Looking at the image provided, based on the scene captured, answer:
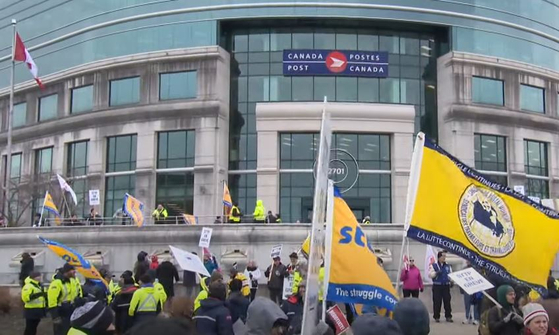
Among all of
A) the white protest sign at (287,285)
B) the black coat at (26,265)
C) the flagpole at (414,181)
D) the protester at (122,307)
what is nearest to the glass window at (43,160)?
the black coat at (26,265)

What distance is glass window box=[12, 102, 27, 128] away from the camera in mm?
48406

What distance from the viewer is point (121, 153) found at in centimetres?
4231

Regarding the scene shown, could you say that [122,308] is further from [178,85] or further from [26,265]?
[178,85]

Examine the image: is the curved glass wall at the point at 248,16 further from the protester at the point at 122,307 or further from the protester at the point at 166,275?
the protester at the point at 122,307

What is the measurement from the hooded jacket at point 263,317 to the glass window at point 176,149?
34514 millimetres

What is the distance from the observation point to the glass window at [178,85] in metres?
41.3

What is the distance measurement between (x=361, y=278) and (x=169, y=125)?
34.5 meters

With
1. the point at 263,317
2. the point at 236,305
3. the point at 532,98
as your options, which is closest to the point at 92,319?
the point at 263,317

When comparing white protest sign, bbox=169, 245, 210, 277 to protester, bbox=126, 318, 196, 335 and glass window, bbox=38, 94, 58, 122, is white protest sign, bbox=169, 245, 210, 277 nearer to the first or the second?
protester, bbox=126, 318, 196, 335

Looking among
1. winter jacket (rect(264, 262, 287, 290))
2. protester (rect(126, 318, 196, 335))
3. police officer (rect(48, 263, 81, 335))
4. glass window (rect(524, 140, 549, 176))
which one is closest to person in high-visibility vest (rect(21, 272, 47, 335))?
police officer (rect(48, 263, 81, 335))

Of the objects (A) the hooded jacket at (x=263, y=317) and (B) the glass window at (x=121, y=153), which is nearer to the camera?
(A) the hooded jacket at (x=263, y=317)

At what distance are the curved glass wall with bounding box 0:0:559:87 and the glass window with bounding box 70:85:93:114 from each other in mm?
1998

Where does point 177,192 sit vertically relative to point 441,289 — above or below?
above

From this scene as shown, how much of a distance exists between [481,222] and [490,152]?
35.9 metres
